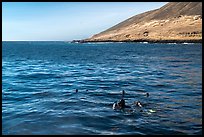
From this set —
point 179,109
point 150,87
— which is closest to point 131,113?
point 179,109

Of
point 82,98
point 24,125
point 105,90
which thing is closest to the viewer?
point 24,125

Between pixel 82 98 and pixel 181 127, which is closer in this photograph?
pixel 181 127

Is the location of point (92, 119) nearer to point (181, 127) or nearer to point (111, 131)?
point (111, 131)

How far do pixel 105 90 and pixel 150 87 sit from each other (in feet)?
18.7

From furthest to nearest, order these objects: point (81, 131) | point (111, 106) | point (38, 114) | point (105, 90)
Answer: point (105, 90), point (111, 106), point (38, 114), point (81, 131)

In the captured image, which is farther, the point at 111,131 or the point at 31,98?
the point at 31,98

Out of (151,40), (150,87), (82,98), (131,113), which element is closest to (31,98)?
(82,98)

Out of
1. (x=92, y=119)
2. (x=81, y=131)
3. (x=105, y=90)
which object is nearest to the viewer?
(x=81, y=131)

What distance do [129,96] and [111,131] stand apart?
10435 mm

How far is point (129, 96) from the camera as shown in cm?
2555

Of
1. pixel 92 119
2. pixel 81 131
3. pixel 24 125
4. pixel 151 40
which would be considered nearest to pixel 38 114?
pixel 24 125

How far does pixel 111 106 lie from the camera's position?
70.9ft

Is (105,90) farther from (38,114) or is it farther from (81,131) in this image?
(81,131)

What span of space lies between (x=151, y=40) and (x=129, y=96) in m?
173
